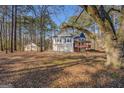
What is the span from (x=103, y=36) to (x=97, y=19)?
53 cm

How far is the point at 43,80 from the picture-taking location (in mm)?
5160

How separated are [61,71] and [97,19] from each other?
1.94 meters

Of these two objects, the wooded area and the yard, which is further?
the wooded area

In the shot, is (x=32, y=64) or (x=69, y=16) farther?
(x=69, y=16)

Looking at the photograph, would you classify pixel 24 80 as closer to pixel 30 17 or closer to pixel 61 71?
pixel 61 71

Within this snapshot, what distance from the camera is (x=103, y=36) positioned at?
265 inches

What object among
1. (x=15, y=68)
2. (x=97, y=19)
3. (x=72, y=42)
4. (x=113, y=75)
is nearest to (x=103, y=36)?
(x=97, y=19)

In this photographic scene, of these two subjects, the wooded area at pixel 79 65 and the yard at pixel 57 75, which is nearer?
the yard at pixel 57 75

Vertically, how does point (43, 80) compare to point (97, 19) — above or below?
below

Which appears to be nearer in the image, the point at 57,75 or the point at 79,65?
the point at 57,75

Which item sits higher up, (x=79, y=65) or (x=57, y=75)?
(x=79, y=65)
